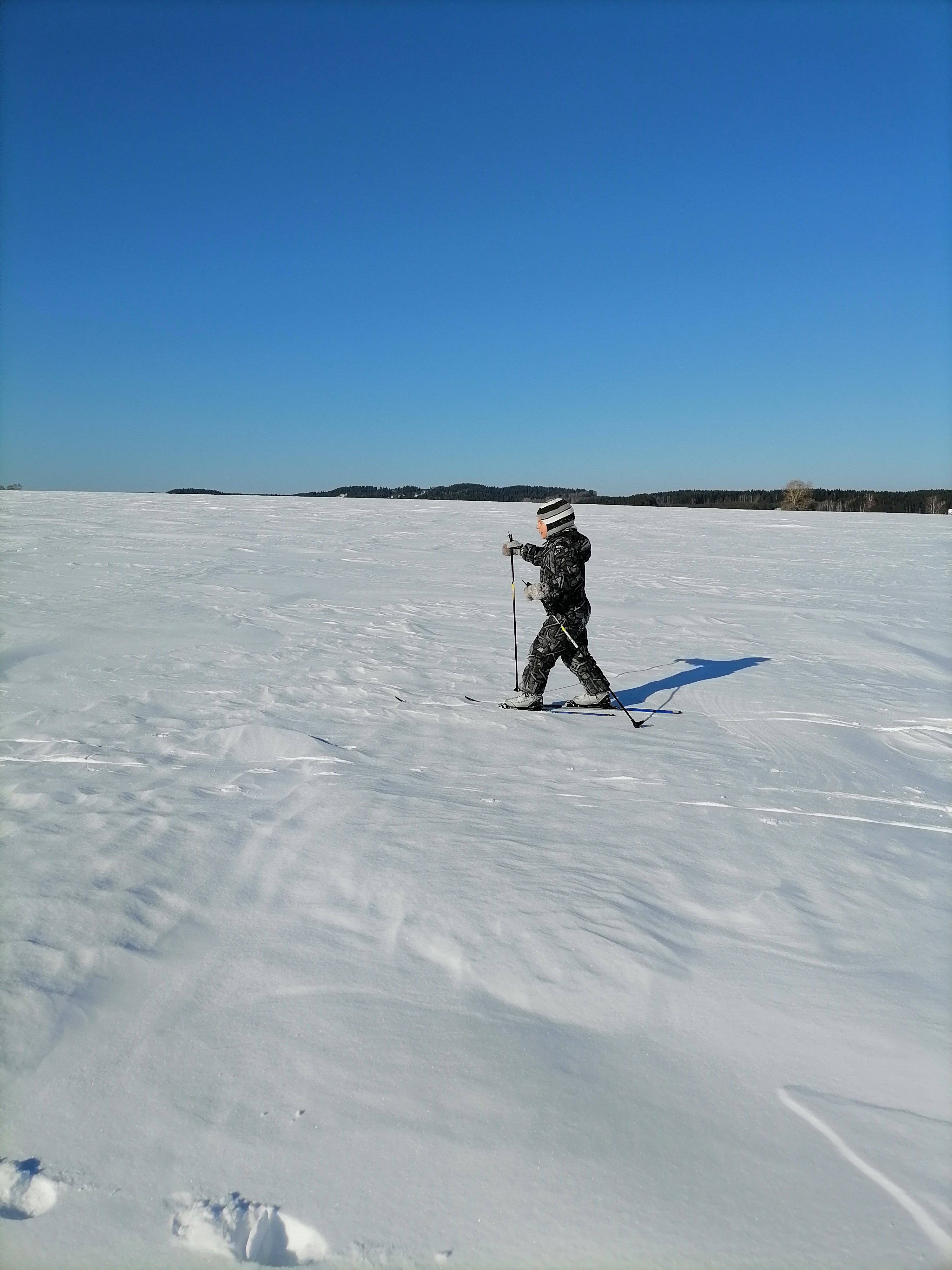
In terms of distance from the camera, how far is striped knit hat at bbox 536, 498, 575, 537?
6.05 m

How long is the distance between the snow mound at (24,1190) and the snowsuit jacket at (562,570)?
4.70 m

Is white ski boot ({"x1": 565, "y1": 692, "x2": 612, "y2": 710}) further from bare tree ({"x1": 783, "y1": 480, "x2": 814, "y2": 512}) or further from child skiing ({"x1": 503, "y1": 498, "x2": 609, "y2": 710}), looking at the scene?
bare tree ({"x1": 783, "y1": 480, "x2": 814, "y2": 512})

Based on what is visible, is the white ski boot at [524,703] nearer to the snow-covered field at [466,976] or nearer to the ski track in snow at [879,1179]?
the snow-covered field at [466,976]

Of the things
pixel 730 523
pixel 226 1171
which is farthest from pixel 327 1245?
pixel 730 523

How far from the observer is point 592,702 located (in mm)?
6309

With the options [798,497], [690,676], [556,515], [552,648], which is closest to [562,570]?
[556,515]

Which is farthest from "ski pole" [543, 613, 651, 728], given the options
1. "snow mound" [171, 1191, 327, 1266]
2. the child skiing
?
"snow mound" [171, 1191, 327, 1266]

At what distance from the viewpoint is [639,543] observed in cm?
2330

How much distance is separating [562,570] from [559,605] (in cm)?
28

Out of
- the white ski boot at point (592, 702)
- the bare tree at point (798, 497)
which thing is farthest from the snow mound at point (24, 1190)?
the bare tree at point (798, 497)

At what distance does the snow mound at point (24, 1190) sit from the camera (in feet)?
5.74

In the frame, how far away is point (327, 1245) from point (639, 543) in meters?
22.7

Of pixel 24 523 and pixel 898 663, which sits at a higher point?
pixel 24 523

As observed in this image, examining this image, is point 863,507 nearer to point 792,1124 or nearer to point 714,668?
point 714,668
